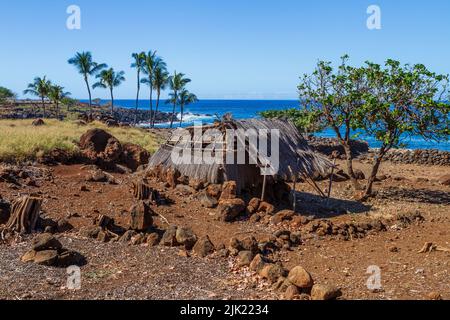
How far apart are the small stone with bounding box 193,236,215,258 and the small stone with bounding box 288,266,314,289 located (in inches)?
91.1

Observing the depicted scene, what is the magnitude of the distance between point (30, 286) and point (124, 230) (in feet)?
11.3

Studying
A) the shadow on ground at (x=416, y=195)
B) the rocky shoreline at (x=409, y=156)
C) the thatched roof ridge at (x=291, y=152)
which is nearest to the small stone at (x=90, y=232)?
the thatched roof ridge at (x=291, y=152)

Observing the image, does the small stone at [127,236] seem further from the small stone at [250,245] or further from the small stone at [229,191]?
the small stone at [229,191]

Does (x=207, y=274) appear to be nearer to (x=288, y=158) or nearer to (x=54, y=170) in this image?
(x=288, y=158)

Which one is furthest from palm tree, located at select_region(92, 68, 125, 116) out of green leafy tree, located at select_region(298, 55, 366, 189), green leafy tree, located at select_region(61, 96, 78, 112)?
green leafy tree, located at select_region(298, 55, 366, 189)

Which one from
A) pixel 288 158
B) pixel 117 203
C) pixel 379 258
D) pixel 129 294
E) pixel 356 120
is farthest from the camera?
pixel 356 120

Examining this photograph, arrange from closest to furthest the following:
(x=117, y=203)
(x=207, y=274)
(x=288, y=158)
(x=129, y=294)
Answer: (x=129, y=294) < (x=207, y=274) < (x=117, y=203) < (x=288, y=158)

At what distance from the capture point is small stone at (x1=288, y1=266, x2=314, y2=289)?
23.8 ft

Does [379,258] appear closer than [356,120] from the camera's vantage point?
Yes

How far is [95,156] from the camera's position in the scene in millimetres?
Answer: 17156

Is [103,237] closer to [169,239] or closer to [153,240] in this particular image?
[153,240]

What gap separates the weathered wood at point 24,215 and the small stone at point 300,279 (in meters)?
5.95

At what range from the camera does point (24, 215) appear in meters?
9.88
